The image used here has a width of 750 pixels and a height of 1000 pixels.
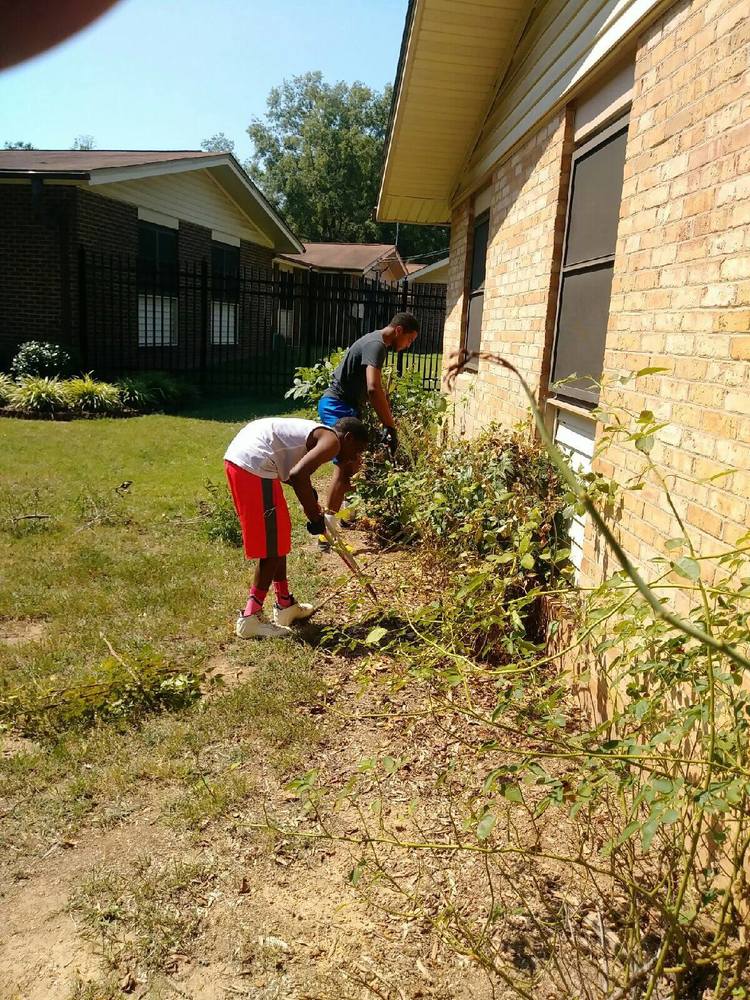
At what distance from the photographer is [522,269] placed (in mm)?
5496

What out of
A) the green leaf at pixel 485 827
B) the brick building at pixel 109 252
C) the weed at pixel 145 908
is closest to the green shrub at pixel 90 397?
the brick building at pixel 109 252

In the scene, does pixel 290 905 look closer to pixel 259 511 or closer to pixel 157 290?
pixel 259 511

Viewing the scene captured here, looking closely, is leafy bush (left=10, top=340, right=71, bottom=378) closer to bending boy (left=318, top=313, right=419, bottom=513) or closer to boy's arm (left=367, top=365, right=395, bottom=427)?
bending boy (left=318, top=313, right=419, bottom=513)

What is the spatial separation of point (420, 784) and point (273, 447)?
1.90 metres

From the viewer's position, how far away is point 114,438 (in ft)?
33.7

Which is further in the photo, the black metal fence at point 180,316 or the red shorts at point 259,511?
the black metal fence at point 180,316

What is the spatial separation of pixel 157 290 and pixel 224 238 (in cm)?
445

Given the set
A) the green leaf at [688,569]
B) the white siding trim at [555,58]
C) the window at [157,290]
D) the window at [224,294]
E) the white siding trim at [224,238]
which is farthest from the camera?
the white siding trim at [224,238]

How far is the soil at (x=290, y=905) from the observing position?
2.20 metres

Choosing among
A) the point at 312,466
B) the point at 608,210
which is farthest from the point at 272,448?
the point at 608,210

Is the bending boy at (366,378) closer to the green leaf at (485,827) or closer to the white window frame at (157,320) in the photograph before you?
the green leaf at (485,827)

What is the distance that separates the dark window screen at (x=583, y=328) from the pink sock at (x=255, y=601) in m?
2.10

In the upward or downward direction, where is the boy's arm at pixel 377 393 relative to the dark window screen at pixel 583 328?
downward

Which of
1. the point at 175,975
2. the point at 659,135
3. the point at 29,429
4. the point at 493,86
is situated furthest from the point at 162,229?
the point at 175,975
